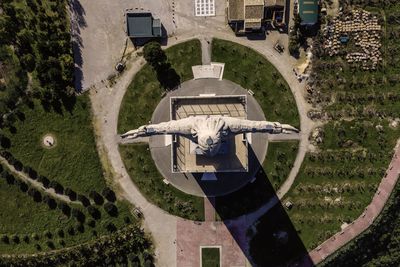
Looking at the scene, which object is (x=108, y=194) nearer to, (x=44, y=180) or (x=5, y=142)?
(x=44, y=180)

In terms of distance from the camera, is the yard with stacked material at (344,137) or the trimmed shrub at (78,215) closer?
the yard with stacked material at (344,137)

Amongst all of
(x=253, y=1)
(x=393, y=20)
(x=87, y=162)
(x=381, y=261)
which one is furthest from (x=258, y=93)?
Result: (x=381, y=261)

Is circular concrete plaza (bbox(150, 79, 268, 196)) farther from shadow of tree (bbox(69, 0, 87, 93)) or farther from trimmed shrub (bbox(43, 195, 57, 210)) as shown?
trimmed shrub (bbox(43, 195, 57, 210))

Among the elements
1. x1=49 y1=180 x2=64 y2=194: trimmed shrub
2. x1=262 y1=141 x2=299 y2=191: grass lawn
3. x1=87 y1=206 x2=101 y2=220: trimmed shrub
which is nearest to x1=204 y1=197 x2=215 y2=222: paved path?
x1=262 y1=141 x2=299 y2=191: grass lawn

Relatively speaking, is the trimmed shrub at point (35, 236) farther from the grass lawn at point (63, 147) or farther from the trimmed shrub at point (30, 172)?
the grass lawn at point (63, 147)

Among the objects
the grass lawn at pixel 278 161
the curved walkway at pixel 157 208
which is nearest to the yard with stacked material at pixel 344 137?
the curved walkway at pixel 157 208

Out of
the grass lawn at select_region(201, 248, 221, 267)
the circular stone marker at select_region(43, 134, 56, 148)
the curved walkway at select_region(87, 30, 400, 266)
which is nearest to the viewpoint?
the curved walkway at select_region(87, 30, 400, 266)
